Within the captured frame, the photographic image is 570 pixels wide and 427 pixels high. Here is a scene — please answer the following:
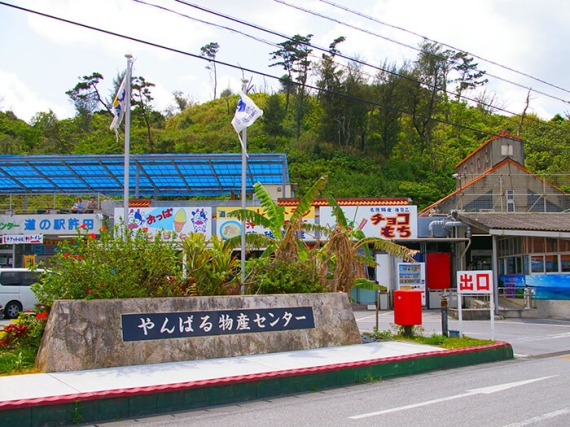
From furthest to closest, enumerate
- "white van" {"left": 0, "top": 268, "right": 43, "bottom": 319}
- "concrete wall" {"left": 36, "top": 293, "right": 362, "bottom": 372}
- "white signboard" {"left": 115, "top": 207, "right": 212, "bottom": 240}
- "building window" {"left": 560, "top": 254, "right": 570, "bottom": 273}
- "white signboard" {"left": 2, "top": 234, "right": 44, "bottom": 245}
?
"white signboard" {"left": 2, "top": 234, "right": 44, "bottom": 245}
"white signboard" {"left": 115, "top": 207, "right": 212, "bottom": 240}
"building window" {"left": 560, "top": 254, "right": 570, "bottom": 273}
"white van" {"left": 0, "top": 268, "right": 43, "bottom": 319}
"concrete wall" {"left": 36, "top": 293, "right": 362, "bottom": 372}

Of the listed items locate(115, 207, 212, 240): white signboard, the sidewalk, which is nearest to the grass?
the sidewalk

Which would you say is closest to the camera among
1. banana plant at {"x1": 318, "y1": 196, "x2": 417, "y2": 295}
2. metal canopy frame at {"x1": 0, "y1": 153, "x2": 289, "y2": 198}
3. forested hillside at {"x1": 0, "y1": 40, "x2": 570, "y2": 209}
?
banana plant at {"x1": 318, "y1": 196, "x2": 417, "y2": 295}

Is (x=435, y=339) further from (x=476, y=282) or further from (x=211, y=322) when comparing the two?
(x=211, y=322)

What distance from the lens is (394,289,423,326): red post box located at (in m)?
13.0

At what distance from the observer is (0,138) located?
51219mm

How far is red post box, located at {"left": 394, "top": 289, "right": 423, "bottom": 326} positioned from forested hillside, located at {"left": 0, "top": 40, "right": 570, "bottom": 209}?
1344 inches

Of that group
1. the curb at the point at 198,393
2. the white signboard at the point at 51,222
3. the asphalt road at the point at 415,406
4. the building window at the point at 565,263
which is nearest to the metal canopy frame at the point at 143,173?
the white signboard at the point at 51,222

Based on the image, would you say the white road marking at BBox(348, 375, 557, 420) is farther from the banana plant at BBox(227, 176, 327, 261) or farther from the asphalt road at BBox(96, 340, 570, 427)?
the banana plant at BBox(227, 176, 327, 261)

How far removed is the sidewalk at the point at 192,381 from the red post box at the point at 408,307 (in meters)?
1.73

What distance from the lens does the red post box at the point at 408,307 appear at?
512 inches

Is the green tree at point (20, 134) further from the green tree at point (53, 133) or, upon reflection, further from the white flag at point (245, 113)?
the white flag at point (245, 113)

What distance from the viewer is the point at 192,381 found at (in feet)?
26.8

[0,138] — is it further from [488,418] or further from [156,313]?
[488,418]

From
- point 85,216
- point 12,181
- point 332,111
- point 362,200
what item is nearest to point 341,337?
point 362,200
